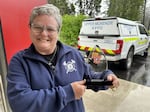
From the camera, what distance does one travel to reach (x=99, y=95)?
3762 mm

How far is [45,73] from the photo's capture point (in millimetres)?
1050

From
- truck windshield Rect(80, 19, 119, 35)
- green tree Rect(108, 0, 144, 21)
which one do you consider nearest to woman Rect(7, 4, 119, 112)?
truck windshield Rect(80, 19, 119, 35)

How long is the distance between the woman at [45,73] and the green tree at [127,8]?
50.9ft

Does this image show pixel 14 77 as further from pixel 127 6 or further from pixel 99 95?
pixel 127 6

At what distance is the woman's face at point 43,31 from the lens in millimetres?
1025

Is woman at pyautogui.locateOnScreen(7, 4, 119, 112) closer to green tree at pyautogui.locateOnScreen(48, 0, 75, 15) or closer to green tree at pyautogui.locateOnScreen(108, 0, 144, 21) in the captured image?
green tree at pyautogui.locateOnScreen(48, 0, 75, 15)

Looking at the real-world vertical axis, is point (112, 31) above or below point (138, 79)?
above

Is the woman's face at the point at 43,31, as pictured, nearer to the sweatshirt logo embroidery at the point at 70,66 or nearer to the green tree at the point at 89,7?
the sweatshirt logo embroidery at the point at 70,66

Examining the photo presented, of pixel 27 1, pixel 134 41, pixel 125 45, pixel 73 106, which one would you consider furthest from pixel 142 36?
pixel 73 106

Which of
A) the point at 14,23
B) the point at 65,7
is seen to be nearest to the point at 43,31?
the point at 14,23

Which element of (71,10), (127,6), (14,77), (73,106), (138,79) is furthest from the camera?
(127,6)

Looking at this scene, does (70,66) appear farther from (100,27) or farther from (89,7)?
(89,7)

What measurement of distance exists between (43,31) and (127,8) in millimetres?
16013

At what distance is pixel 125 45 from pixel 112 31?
0.61 meters
